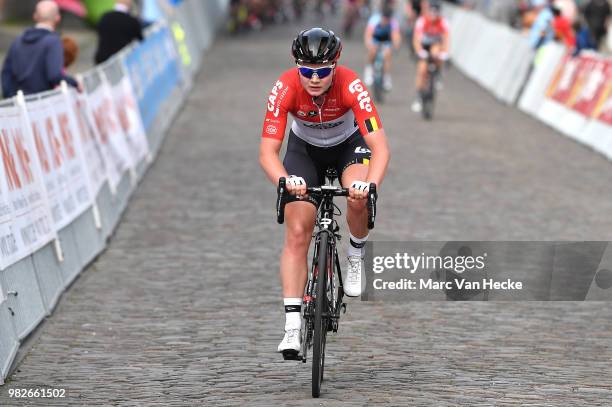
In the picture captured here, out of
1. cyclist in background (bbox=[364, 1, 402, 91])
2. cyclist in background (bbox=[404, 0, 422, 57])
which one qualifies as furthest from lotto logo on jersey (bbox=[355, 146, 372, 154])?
cyclist in background (bbox=[404, 0, 422, 57])

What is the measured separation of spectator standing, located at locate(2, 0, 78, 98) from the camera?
507 inches

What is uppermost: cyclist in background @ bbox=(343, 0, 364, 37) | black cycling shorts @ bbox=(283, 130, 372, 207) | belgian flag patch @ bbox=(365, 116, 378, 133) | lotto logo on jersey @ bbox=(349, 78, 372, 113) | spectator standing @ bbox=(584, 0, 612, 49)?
lotto logo on jersey @ bbox=(349, 78, 372, 113)

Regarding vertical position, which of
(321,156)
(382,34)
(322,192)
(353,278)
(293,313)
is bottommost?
(382,34)

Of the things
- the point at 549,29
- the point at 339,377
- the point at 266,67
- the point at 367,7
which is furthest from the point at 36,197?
the point at 367,7

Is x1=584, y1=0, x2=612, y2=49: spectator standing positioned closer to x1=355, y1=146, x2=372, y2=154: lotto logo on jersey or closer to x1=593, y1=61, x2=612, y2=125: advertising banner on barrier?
x1=593, y1=61, x2=612, y2=125: advertising banner on barrier

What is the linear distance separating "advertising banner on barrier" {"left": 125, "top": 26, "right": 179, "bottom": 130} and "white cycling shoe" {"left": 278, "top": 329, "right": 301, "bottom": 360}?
10.6 m

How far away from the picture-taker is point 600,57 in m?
21.0

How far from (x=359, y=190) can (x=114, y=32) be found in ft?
40.4

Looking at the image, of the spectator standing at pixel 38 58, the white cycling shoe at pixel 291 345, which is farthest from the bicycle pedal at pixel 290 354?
the spectator standing at pixel 38 58

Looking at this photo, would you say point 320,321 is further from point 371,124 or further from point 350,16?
point 350,16

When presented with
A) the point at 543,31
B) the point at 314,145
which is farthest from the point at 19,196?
the point at 543,31

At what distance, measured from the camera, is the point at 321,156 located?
816 centimetres

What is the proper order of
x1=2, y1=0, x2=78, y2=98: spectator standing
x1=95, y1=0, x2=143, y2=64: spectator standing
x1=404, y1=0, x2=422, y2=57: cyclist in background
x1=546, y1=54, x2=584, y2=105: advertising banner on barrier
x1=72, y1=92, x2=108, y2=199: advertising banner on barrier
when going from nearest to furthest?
x1=72, y1=92, x2=108, y2=199: advertising banner on barrier → x1=2, y1=0, x2=78, y2=98: spectator standing → x1=95, y1=0, x2=143, y2=64: spectator standing → x1=546, y1=54, x2=584, y2=105: advertising banner on barrier → x1=404, y1=0, x2=422, y2=57: cyclist in background

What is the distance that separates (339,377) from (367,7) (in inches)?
2762
